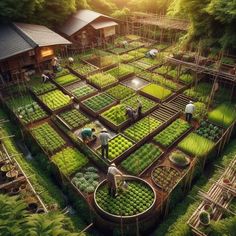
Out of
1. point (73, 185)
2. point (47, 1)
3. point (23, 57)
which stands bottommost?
point (73, 185)

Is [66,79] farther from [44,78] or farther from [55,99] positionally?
[55,99]

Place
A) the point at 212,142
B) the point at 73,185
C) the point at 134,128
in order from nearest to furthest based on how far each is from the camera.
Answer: the point at 73,185
the point at 212,142
the point at 134,128

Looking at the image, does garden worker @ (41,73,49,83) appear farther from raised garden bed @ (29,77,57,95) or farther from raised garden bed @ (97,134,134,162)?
raised garden bed @ (97,134,134,162)

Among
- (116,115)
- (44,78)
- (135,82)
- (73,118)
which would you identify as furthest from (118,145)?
(44,78)

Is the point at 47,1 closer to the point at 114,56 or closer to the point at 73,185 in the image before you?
the point at 114,56

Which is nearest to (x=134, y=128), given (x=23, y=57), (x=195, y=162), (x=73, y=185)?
(x=195, y=162)

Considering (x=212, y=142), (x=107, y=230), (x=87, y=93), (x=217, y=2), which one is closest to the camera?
(x=107, y=230)
